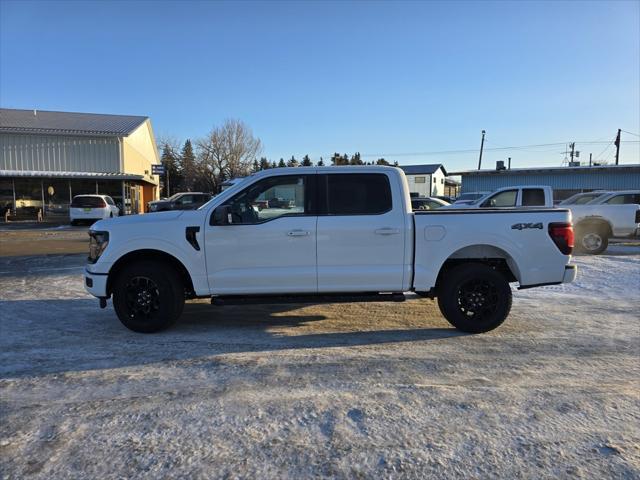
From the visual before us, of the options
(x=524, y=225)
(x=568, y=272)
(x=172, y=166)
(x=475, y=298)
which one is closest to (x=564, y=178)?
(x=568, y=272)

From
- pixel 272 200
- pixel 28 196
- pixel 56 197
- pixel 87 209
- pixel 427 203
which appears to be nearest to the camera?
pixel 272 200

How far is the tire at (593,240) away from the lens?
45.8 feet

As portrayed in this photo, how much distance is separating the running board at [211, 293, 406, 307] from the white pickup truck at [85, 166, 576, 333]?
13 millimetres

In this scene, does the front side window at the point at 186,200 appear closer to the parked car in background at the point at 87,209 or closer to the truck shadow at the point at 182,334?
the parked car in background at the point at 87,209

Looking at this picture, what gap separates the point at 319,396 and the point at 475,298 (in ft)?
8.76

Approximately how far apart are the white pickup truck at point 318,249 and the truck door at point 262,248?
12 mm

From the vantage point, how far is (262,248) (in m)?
5.53

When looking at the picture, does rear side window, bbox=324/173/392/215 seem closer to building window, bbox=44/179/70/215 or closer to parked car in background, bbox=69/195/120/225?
parked car in background, bbox=69/195/120/225

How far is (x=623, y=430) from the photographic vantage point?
3.43 m

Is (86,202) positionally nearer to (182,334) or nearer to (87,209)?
(87,209)

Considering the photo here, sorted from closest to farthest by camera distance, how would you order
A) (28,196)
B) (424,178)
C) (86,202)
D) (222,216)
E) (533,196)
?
(222,216)
(533,196)
(86,202)
(28,196)
(424,178)

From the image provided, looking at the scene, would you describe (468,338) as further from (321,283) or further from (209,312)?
(209,312)

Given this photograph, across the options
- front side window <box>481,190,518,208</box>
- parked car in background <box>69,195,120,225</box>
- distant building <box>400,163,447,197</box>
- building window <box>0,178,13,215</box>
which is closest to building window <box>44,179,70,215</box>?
building window <box>0,178,13,215</box>

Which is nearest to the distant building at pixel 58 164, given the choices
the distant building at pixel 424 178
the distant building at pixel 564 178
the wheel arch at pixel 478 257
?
the distant building at pixel 564 178
